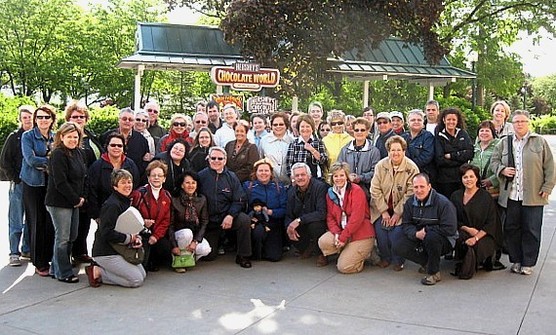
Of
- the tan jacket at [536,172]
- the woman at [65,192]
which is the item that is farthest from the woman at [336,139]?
the woman at [65,192]

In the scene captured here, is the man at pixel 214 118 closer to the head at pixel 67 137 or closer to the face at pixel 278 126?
the face at pixel 278 126

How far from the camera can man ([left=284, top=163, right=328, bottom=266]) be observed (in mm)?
6949

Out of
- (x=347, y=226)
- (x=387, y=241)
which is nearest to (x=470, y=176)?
(x=387, y=241)

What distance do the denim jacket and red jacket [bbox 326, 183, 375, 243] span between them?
125 inches

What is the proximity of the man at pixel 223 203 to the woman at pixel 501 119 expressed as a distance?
130 inches

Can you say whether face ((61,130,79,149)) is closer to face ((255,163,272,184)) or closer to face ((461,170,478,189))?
face ((255,163,272,184))

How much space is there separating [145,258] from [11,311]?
1.51 meters

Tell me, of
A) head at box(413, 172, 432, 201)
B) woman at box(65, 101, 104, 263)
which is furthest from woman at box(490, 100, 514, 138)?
woman at box(65, 101, 104, 263)

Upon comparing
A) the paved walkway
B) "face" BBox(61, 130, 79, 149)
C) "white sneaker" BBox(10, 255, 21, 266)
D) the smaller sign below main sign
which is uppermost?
the smaller sign below main sign

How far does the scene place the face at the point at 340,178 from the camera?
6.72 meters

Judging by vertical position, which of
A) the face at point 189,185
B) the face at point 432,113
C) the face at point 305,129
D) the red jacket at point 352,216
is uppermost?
the face at point 432,113

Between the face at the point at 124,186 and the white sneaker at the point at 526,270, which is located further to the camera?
the white sneaker at the point at 526,270

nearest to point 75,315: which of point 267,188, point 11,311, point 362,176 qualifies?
point 11,311

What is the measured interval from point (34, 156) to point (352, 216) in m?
3.48
